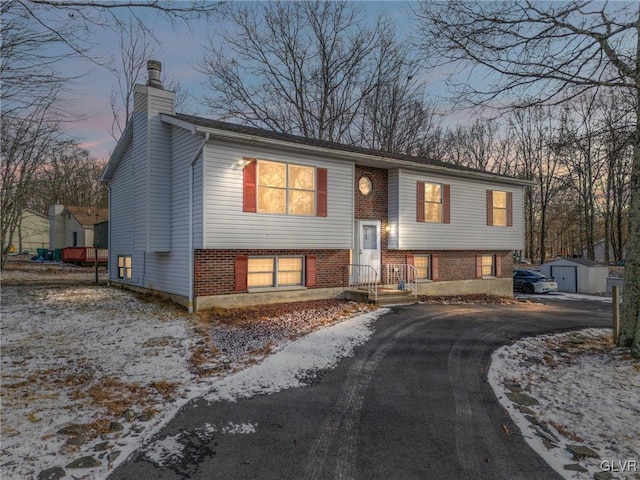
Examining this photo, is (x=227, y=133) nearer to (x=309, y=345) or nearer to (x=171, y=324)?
(x=171, y=324)

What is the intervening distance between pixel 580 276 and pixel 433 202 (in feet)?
52.6

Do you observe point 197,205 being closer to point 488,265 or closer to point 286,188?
point 286,188

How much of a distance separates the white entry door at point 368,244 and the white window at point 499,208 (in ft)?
22.7

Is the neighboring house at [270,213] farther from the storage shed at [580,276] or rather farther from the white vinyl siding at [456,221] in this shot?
the storage shed at [580,276]

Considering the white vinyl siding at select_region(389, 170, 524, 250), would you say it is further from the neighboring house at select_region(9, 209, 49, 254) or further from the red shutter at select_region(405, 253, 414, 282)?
the neighboring house at select_region(9, 209, 49, 254)

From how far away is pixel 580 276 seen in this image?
24266 millimetres

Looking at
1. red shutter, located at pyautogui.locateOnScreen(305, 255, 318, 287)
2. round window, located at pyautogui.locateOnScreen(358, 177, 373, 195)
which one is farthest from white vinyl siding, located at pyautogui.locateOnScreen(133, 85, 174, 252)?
round window, located at pyautogui.locateOnScreen(358, 177, 373, 195)

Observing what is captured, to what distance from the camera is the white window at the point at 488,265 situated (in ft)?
58.0

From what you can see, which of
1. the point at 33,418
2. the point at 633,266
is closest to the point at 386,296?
the point at 633,266

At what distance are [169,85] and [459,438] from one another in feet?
97.3

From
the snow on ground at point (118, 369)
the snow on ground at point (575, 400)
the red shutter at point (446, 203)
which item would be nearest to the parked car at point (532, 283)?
the red shutter at point (446, 203)

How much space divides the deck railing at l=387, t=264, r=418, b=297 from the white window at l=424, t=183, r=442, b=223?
2.26 m

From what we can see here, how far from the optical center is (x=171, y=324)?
9.02 metres

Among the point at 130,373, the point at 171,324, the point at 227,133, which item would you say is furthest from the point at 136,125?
the point at 130,373
